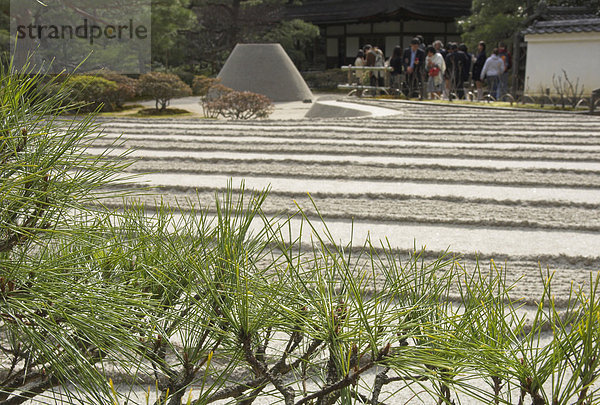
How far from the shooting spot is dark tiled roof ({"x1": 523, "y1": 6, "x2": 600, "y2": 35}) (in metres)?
11.9

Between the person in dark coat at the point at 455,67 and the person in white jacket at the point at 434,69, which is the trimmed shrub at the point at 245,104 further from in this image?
the person in dark coat at the point at 455,67

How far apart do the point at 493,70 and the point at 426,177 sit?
9.15 metres

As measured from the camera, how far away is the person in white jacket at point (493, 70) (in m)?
13.1

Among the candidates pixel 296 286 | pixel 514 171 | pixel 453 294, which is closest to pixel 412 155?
pixel 514 171

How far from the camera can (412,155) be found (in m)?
5.97

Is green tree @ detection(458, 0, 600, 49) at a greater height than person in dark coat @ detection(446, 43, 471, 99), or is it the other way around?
green tree @ detection(458, 0, 600, 49)

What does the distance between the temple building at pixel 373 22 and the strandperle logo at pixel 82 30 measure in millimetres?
8028

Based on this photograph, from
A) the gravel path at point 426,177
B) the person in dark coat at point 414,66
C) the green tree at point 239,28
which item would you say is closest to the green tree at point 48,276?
the gravel path at point 426,177

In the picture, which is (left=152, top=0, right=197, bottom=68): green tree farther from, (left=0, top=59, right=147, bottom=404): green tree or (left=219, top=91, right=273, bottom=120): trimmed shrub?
(left=0, top=59, right=147, bottom=404): green tree

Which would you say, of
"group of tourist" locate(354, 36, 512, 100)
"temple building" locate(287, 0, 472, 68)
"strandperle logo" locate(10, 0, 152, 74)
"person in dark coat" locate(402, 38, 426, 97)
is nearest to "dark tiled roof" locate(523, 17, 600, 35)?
"group of tourist" locate(354, 36, 512, 100)

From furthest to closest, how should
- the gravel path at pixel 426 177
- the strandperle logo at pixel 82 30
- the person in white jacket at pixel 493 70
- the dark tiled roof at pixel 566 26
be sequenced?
the strandperle logo at pixel 82 30, the person in white jacket at pixel 493 70, the dark tiled roof at pixel 566 26, the gravel path at pixel 426 177

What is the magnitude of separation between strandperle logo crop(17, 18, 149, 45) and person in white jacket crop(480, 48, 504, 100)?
9129 millimetres

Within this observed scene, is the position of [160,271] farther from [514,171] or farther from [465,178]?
[514,171]

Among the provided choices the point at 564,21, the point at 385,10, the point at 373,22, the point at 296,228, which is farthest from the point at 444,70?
the point at 296,228
